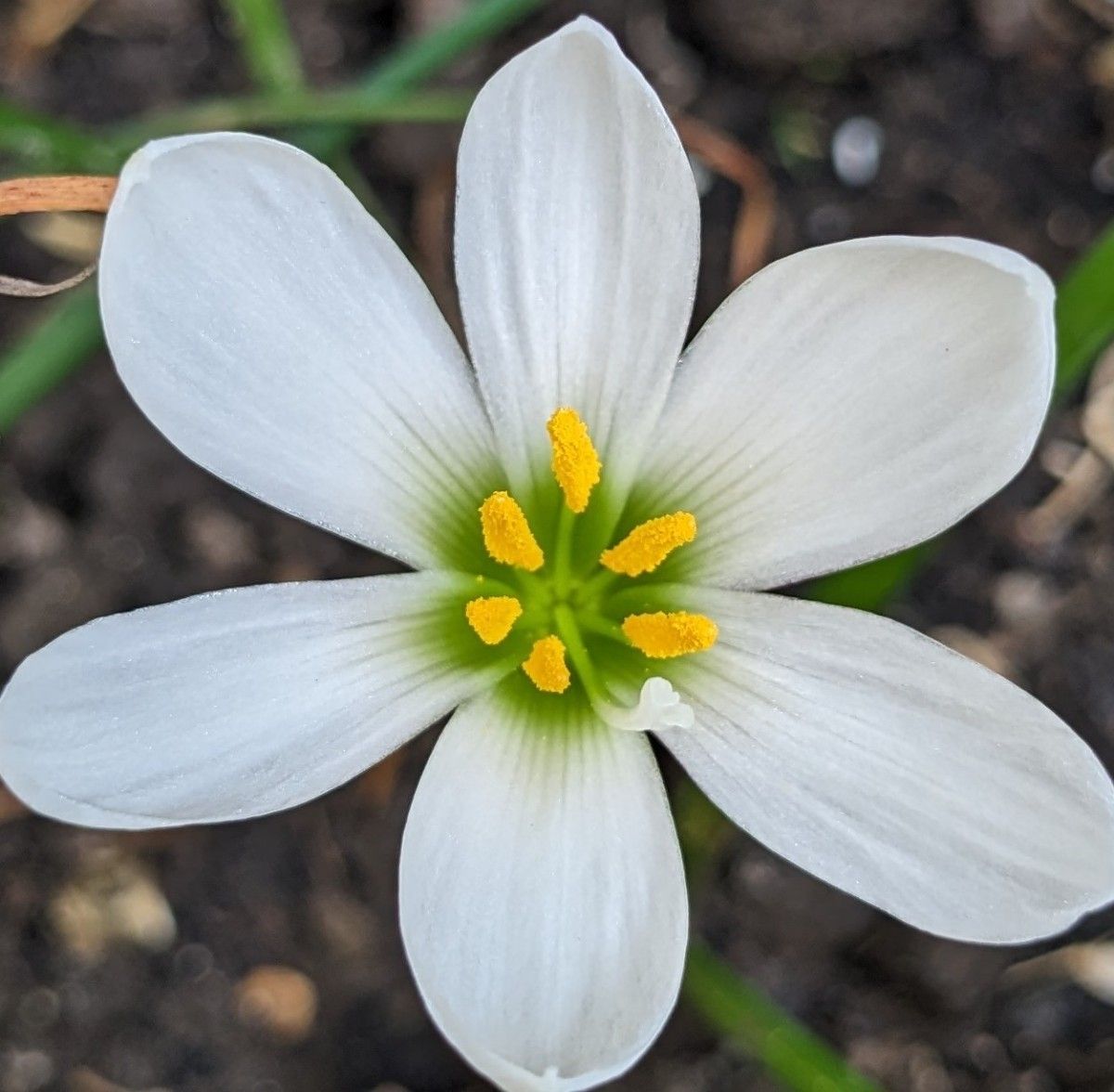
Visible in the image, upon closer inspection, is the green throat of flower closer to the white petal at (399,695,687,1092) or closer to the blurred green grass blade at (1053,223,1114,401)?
the white petal at (399,695,687,1092)

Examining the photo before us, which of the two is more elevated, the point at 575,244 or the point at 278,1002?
the point at 575,244

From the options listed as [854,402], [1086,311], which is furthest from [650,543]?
[1086,311]

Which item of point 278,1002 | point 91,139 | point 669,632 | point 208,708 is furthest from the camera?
point 278,1002

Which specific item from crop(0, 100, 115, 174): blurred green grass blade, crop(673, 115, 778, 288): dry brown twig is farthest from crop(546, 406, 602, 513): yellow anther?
crop(673, 115, 778, 288): dry brown twig

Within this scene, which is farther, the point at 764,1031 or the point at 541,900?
the point at 764,1031

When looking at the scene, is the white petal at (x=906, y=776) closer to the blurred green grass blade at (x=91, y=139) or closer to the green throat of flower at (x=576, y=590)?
the green throat of flower at (x=576, y=590)

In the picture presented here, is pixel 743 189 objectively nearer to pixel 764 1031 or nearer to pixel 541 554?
pixel 541 554
